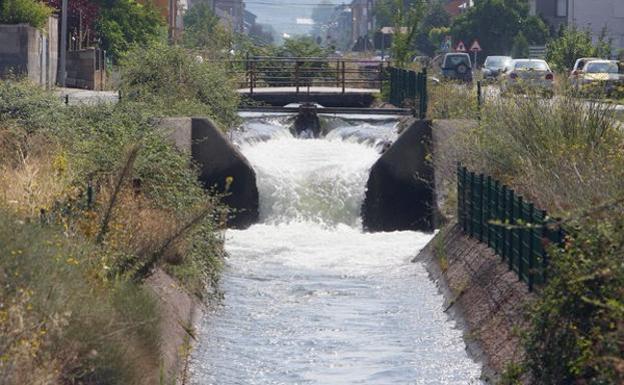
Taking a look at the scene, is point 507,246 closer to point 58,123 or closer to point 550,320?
point 550,320

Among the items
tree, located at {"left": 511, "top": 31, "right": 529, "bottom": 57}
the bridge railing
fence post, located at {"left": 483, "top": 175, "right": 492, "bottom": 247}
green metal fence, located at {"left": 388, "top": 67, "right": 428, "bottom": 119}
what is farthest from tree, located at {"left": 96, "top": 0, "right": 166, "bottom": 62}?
fence post, located at {"left": 483, "top": 175, "right": 492, "bottom": 247}

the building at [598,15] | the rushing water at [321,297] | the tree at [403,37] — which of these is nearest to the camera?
the rushing water at [321,297]

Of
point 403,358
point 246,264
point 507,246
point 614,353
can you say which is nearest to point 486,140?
Answer: point 246,264

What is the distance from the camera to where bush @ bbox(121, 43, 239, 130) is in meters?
34.3

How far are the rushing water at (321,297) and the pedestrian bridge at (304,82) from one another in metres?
10.8

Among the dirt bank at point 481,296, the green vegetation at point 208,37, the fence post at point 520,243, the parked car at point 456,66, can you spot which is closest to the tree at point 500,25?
the green vegetation at point 208,37

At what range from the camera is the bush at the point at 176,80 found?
34.3m

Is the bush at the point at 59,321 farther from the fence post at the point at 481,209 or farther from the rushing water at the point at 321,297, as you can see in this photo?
the fence post at the point at 481,209

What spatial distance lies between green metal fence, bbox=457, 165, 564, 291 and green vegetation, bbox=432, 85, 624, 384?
0.40 m

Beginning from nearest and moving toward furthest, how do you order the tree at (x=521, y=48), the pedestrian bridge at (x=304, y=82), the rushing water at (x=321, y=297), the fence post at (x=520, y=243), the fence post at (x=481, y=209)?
the rushing water at (x=321, y=297), the fence post at (x=520, y=243), the fence post at (x=481, y=209), the pedestrian bridge at (x=304, y=82), the tree at (x=521, y=48)

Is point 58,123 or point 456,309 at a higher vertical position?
point 58,123

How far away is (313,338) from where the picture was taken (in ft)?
57.5

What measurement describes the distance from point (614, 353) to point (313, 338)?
744 cm

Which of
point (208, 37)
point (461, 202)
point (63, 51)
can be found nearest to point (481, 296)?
point (461, 202)
